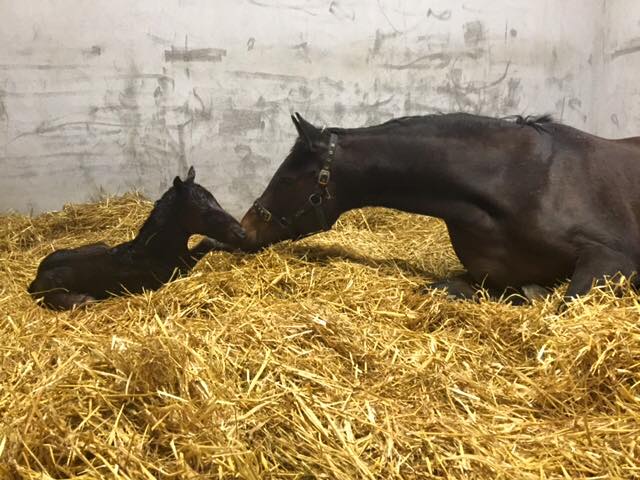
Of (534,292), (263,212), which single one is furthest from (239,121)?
(534,292)

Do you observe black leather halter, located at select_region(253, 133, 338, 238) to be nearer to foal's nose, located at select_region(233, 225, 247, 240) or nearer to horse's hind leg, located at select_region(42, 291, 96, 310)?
foal's nose, located at select_region(233, 225, 247, 240)

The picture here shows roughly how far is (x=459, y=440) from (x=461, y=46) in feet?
15.5

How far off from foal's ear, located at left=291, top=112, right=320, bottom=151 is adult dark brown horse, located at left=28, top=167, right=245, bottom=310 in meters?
0.62

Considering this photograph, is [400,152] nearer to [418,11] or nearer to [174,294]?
[174,294]

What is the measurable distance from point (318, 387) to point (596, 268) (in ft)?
5.74

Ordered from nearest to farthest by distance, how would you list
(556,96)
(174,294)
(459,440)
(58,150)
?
1. (459,440)
2. (174,294)
3. (58,150)
4. (556,96)

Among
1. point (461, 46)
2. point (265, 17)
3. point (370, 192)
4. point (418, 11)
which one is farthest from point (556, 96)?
point (370, 192)

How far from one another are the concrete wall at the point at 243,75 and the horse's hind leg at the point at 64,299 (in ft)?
7.27

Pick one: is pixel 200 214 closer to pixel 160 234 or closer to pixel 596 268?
pixel 160 234

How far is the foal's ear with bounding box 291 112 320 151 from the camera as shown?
3.21 m

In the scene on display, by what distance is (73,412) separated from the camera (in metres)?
1.76

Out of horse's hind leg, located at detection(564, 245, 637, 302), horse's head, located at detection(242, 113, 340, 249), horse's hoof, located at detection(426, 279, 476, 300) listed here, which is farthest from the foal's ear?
horse's hind leg, located at detection(564, 245, 637, 302)

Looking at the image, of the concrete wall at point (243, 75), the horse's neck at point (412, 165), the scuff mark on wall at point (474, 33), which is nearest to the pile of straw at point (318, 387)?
the horse's neck at point (412, 165)

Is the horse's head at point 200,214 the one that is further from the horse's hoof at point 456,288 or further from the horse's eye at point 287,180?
the horse's hoof at point 456,288
